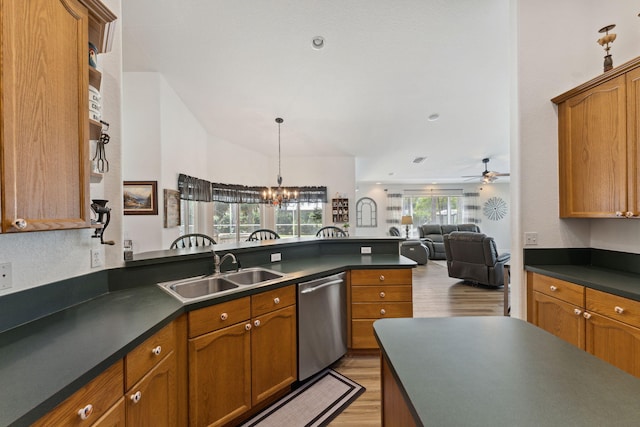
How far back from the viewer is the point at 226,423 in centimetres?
155

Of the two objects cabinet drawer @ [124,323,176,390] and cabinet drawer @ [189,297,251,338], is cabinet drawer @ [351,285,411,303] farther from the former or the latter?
cabinet drawer @ [124,323,176,390]

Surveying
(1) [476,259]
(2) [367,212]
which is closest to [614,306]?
(1) [476,259]

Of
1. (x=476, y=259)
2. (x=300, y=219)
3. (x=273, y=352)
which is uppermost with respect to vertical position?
(x=300, y=219)

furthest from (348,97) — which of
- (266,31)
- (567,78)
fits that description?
(567,78)

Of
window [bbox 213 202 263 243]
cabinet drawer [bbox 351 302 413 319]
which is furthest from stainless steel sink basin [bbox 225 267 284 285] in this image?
window [bbox 213 202 263 243]

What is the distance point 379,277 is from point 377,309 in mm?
299

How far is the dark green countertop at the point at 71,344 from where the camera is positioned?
2.22ft

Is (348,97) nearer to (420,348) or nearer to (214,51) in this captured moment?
(214,51)

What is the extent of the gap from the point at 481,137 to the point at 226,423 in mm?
6599

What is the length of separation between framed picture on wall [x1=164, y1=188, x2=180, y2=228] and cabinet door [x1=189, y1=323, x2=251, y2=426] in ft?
8.31

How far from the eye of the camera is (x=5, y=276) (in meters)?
1.05

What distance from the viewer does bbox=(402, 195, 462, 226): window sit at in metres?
9.84

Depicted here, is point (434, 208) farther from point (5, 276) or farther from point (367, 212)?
point (5, 276)

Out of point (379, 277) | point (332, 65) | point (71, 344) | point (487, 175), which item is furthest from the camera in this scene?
point (487, 175)
